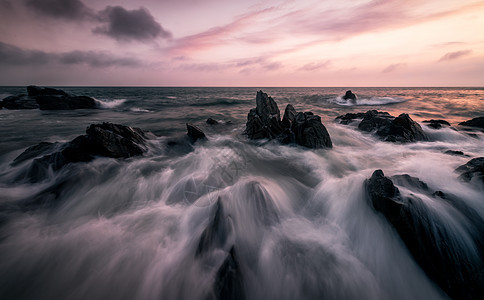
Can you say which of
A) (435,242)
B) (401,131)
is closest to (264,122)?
(401,131)

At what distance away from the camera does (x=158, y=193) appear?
5102mm

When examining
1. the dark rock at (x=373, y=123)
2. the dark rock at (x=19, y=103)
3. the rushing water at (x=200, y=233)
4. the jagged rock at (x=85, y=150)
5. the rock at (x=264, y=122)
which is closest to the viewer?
the rushing water at (x=200, y=233)

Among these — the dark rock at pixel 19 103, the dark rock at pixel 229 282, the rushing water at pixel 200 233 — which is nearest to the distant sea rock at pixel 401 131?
the rushing water at pixel 200 233

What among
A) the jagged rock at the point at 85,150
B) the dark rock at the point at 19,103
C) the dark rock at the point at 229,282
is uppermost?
the dark rock at the point at 19,103

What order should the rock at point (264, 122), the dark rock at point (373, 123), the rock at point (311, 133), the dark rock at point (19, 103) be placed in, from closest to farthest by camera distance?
1. the rock at point (311, 133)
2. the rock at point (264, 122)
3. the dark rock at point (373, 123)
4. the dark rock at point (19, 103)

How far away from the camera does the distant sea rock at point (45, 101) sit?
22109 mm

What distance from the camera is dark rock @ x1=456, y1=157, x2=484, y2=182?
4.05 meters

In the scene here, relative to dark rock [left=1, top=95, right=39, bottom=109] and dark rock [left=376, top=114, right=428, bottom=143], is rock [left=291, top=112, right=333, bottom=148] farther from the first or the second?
dark rock [left=1, top=95, right=39, bottom=109]

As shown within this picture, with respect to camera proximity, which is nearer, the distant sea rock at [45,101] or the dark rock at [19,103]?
the distant sea rock at [45,101]

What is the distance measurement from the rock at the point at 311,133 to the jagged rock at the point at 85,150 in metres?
7.23

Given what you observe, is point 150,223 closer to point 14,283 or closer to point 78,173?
point 14,283

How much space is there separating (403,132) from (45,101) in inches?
1391

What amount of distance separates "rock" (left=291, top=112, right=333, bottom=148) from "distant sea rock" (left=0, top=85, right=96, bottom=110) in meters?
29.0

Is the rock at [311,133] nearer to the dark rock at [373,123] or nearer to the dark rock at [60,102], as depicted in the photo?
the dark rock at [373,123]
